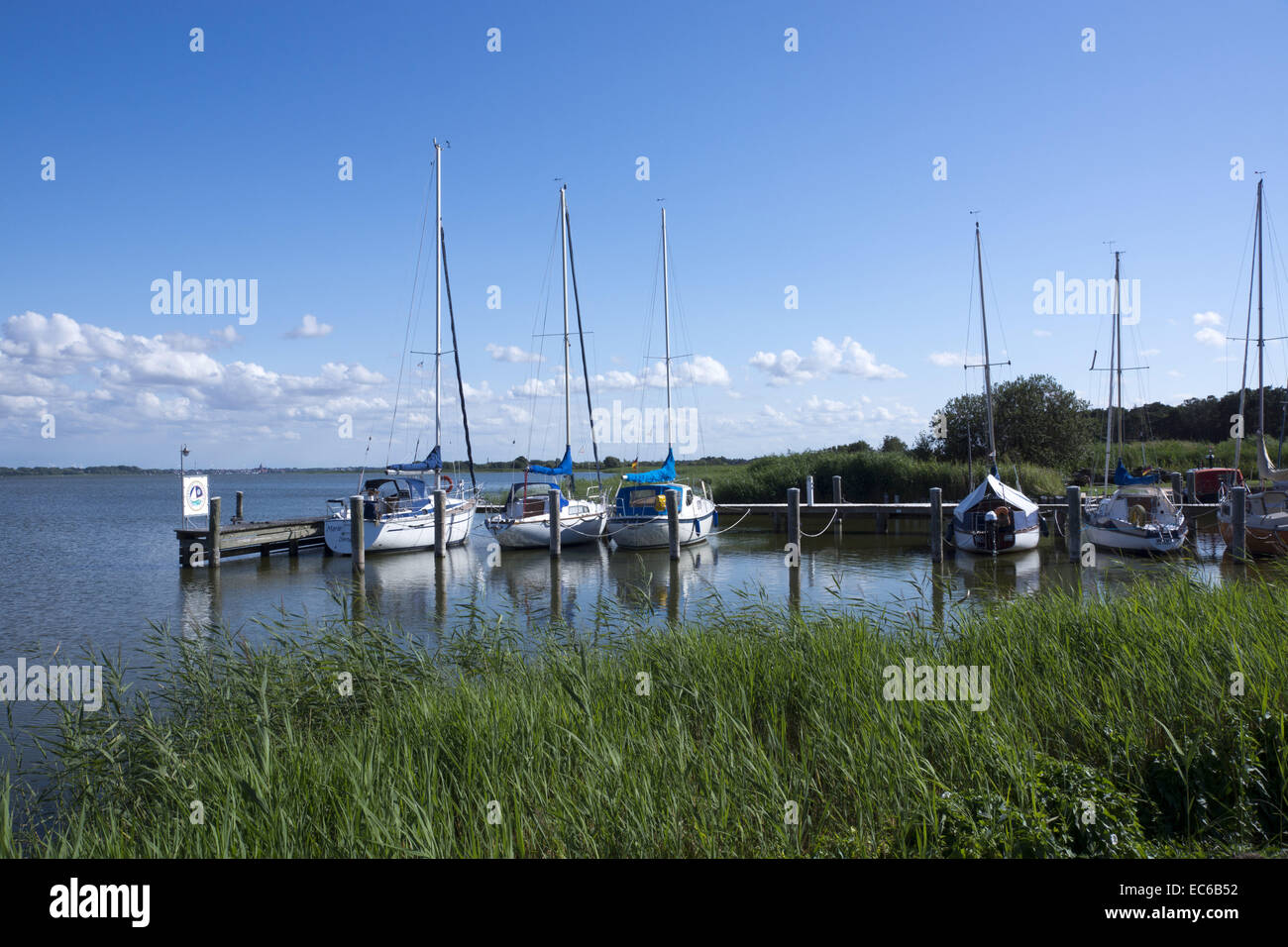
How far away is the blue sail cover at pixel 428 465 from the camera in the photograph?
91.8 ft

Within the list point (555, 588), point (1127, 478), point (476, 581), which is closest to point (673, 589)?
point (555, 588)

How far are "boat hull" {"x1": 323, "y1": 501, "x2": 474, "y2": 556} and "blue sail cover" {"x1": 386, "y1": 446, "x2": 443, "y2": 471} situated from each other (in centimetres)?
158

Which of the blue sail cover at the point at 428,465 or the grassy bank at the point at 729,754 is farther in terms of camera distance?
the blue sail cover at the point at 428,465

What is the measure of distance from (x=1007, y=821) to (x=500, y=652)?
5224 millimetres

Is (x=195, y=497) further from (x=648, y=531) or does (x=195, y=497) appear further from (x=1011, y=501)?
(x=1011, y=501)

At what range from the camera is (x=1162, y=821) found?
4344 mm

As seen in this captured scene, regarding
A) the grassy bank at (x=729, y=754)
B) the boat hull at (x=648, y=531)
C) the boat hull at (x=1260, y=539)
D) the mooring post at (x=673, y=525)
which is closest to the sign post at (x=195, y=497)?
the boat hull at (x=648, y=531)

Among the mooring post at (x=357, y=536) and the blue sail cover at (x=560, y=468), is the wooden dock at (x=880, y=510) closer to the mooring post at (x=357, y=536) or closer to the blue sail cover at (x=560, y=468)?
the blue sail cover at (x=560, y=468)

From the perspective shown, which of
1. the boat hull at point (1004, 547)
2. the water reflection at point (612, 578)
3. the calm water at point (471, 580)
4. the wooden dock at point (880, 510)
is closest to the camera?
the calm water at point (471, 580)

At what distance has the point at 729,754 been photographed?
197 inches

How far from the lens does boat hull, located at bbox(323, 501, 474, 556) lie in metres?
25.1

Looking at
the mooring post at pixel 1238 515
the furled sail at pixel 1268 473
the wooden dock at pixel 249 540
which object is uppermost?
the furled sail at pixel 1268 473

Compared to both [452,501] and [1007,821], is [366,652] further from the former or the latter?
[452,501]

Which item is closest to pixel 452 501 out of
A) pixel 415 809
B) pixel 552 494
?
pixel 552 494
